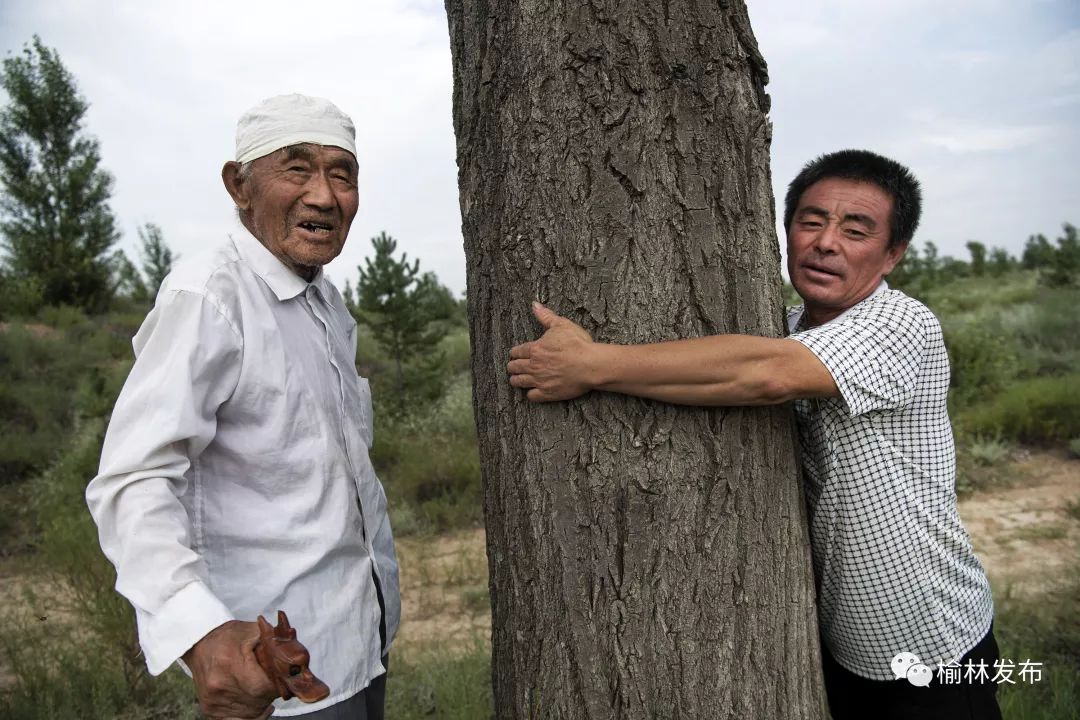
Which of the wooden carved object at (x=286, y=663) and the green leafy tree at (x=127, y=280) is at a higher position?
the green leafy tree at (x=127, y=280)

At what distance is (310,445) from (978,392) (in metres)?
9.61

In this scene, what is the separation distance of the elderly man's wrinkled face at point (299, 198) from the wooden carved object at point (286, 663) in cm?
93

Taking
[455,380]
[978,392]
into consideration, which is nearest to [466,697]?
[978,392]

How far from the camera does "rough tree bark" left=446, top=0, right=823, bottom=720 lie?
5.66 feet

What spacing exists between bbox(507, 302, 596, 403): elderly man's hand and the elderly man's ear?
0.82m

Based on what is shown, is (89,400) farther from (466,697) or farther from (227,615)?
(227,615)

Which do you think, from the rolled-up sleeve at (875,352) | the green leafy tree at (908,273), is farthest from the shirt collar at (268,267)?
the green leafy tree at (908,273)

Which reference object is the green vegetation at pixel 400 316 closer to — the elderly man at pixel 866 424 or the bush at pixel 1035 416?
the bush at pixel 1035 416

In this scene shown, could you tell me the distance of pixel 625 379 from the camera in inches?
65.7

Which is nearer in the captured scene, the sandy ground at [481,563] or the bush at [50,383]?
the sandy ground at [481,563]

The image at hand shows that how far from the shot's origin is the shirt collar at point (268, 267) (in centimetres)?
190

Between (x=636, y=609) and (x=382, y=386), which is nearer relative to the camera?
(x=636, y=609)

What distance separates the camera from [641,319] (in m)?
1.74

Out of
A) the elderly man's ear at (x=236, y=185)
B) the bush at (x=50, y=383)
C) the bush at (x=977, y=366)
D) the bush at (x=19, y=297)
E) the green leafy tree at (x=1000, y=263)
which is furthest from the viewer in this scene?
the green leafy tree at (x=1000, y=263)
